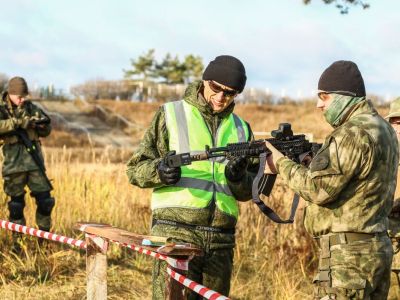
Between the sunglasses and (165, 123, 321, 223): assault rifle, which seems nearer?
(165, 123, 321, 223): assault rifle

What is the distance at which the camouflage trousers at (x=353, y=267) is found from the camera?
126 inches

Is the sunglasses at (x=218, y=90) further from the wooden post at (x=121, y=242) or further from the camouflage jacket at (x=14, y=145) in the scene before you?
the camouflage jacket at (x=14, y=145)

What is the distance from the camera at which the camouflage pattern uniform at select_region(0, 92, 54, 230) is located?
6.85 m

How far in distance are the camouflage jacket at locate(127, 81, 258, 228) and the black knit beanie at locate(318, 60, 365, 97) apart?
0.76 m

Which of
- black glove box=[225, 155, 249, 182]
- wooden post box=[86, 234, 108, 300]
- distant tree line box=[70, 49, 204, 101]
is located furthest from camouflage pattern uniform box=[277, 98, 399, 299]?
distant tree line box=[70, 49, 204, 101]

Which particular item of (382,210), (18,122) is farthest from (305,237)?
(382,210)

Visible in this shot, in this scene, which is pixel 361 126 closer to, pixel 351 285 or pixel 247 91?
pixel 351 285

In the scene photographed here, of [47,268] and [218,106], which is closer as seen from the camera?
[218,106]

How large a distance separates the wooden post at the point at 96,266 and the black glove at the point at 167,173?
615mm

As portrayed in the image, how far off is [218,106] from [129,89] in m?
43.3

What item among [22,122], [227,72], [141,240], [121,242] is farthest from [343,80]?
[22,122]

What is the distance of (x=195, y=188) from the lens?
148 inches

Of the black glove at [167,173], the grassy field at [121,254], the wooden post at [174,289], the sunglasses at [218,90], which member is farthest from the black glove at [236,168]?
the grassy field at [121,254]

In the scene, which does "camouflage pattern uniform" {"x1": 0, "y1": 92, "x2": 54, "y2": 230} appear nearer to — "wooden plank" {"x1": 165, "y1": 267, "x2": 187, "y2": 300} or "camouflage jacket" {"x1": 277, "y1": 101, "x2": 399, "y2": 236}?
"wooden plank" {"x1": 165, "y1": 267, "x2": 187, "y2": 300}
